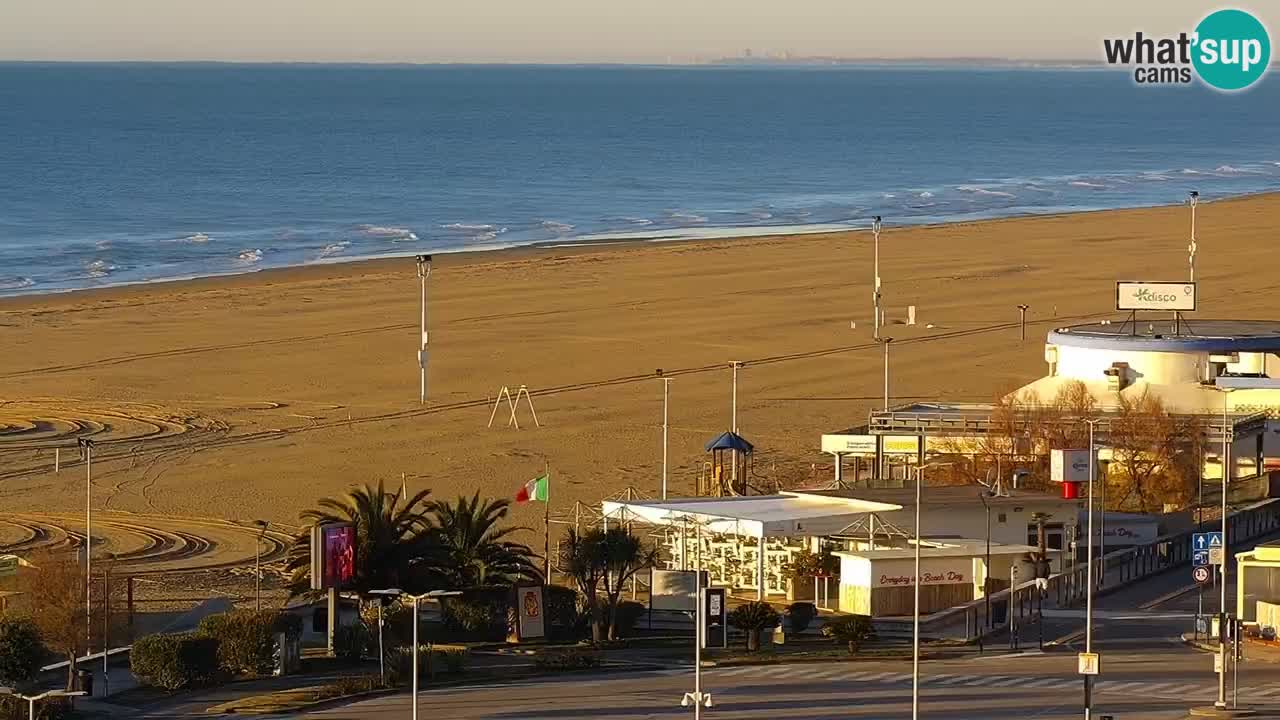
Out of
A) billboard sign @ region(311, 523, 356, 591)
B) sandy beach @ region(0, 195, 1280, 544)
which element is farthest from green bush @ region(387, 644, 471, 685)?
sandy beach @ region(0, 195, 1280, 544)

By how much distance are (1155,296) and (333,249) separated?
6796 cm

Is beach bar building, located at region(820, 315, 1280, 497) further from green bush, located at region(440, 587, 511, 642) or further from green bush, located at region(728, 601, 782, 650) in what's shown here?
green bush, located at region(440, 587, 511, 642)

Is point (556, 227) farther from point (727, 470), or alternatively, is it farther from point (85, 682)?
point (85, 682)

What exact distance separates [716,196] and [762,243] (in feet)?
154

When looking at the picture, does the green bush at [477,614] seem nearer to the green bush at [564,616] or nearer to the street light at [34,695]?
the green bush at [564,616]

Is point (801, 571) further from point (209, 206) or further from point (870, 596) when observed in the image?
point (209, 206)

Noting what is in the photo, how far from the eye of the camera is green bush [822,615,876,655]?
150 ft

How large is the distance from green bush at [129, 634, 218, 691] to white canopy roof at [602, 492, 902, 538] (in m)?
12.4

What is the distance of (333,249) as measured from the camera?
130500 mm

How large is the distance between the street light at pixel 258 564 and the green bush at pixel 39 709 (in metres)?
7.05

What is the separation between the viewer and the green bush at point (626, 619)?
48.1 m

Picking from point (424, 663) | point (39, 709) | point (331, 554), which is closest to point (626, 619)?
point (424, 663)

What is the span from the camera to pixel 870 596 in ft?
158

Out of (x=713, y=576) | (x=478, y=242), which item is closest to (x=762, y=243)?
(x=478, y=242)
